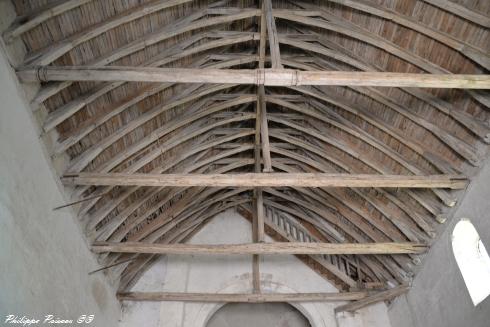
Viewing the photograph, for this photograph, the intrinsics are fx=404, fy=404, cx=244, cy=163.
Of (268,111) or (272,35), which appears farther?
(268,111)

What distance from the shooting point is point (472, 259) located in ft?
19.3

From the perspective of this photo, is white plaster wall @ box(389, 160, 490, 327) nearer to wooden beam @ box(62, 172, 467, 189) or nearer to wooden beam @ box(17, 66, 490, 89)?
wooden beam @ box(62, 172, 467, 189)

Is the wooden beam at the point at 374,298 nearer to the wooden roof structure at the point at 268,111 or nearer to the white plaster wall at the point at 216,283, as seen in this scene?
the wooden roof structure at the point at 268,111

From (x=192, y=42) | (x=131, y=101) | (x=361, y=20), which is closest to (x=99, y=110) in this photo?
(x=131, y=101)

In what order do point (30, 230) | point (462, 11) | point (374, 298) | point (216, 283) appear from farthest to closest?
point (216, 283), point (374, 298), point (30, 230), point (462, 11)

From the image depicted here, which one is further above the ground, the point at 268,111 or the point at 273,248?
the point at 268,111

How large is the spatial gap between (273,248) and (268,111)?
262 cm

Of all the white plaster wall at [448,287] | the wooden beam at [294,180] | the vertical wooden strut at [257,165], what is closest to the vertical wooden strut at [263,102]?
the vertical wooden strut at [257,165]

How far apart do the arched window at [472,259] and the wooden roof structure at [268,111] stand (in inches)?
15.4

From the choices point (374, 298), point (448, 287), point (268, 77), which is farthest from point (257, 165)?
point (448, 287)

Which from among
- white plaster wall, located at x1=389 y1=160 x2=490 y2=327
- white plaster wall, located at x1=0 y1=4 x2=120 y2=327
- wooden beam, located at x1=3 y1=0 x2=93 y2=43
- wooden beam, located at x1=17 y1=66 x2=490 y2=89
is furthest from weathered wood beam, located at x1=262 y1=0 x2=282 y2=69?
white plaster wall, located at x1=389 y1=160 x2=490 y2=327

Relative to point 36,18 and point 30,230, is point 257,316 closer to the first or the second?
point 30,230

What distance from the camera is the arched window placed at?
5.59 m

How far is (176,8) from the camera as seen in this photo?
571 cm
